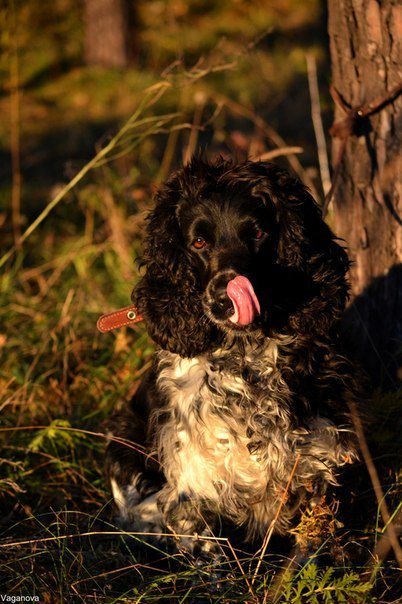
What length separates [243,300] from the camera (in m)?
3.43

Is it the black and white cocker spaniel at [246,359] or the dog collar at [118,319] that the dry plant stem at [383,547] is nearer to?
the black and white cocker spaniel at [246,359]

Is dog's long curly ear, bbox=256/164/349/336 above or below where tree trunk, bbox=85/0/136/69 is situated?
below

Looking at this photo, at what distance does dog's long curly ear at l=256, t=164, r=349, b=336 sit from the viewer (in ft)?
12.6

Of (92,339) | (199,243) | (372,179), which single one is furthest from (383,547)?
(92,339)

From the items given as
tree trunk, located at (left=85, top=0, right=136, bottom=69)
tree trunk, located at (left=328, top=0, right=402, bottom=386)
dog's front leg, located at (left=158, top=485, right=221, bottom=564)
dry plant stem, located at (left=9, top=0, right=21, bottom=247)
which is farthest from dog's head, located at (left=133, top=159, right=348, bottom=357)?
tree trunk, located at (left=85, top=0, right=136, bottom=69)

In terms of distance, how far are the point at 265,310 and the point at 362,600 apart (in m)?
1.27

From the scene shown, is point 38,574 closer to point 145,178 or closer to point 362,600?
point 362,600

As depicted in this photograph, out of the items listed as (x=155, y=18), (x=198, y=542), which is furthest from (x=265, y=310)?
(x=155, y=18)

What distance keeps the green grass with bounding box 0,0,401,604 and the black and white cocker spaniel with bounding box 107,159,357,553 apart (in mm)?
293

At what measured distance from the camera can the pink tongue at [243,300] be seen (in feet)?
11.3

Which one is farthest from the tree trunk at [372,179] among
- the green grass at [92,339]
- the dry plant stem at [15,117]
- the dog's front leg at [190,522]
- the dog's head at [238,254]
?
the dry plant stem at [15,117]

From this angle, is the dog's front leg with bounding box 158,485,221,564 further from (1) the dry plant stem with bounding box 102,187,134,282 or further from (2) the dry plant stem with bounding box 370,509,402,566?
(1) the dry plant stem with bounding box 102,187,134,282

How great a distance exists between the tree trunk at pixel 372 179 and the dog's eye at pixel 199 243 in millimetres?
1320

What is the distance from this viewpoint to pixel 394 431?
4.49 meters
